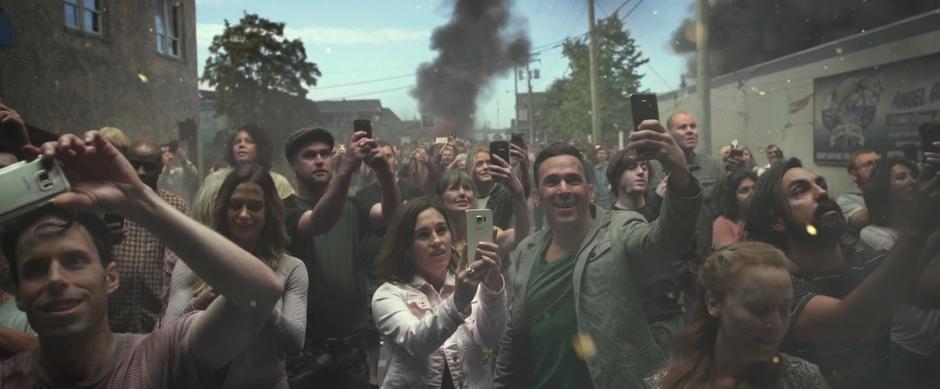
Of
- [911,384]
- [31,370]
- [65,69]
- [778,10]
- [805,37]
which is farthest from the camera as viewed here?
[805,37]

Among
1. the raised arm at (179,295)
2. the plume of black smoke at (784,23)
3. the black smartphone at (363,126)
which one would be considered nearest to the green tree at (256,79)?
the black smartphone at (363,126)

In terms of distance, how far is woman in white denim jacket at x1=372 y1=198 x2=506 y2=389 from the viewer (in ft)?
6.96

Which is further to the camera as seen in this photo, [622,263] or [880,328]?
[622,263]

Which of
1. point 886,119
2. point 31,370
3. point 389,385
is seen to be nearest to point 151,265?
point 389,385

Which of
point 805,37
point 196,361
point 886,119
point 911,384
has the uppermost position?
point 805,37

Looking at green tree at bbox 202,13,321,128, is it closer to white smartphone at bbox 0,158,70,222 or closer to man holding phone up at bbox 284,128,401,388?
man holding phone up at bbox 284,128,401,388

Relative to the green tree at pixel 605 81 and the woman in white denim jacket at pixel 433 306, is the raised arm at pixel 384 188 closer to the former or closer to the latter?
the woman in white denim jacket at pixel 433 306

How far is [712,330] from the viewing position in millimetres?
1813

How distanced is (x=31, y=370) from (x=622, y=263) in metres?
1.63

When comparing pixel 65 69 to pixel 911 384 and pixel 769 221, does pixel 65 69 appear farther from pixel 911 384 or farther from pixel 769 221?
pixel 911 384

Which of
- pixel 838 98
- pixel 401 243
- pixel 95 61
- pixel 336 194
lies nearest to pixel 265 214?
pixel 336 194

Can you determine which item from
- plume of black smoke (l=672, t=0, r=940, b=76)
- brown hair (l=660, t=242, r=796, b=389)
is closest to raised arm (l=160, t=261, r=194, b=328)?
brown hair (l=660, t=242, r=796, b=389)

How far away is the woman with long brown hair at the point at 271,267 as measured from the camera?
2092 millimetres

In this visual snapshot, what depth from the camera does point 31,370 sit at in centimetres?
140
